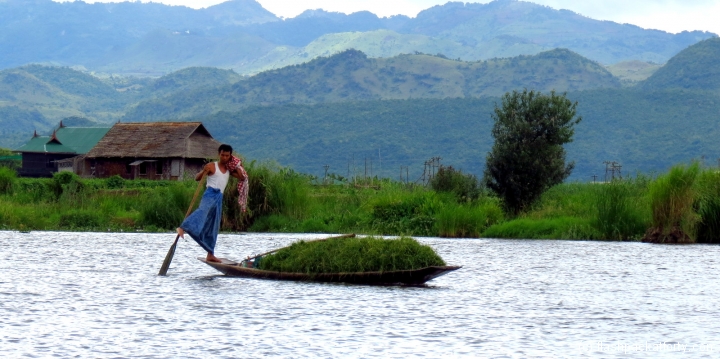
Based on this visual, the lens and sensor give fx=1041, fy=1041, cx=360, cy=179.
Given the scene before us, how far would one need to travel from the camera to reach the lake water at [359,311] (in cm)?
1277

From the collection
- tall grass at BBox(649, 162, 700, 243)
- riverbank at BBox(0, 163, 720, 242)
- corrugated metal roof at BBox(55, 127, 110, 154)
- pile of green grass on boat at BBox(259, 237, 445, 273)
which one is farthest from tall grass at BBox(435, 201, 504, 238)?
corrugated metal roof at BBox(55, 127, 110, 154)

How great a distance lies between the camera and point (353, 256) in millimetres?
18281

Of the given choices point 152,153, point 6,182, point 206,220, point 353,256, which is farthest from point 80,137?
point 353,256

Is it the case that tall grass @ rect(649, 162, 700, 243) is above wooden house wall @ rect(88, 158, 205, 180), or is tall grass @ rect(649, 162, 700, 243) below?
below

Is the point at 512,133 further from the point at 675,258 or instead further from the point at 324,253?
the point at 324,253

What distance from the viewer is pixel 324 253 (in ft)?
60.8

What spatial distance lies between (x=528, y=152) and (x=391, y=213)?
626cm

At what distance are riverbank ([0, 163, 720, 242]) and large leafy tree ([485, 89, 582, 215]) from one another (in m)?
0.69

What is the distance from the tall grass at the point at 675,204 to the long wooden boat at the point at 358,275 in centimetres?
1301

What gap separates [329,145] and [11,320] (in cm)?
14569

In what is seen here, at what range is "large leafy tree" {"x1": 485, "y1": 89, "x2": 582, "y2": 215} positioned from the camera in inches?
1526

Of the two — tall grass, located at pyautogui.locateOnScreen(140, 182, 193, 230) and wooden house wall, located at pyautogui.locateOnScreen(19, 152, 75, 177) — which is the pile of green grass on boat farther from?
wooden house wall, located at pyautogui.locateOnScreen(19, 152, 75, 177)

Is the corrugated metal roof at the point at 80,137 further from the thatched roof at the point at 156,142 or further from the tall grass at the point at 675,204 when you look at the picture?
the tall grass at the point at 675,204

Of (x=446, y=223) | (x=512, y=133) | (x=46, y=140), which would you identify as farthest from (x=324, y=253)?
(x=46, y=140)
